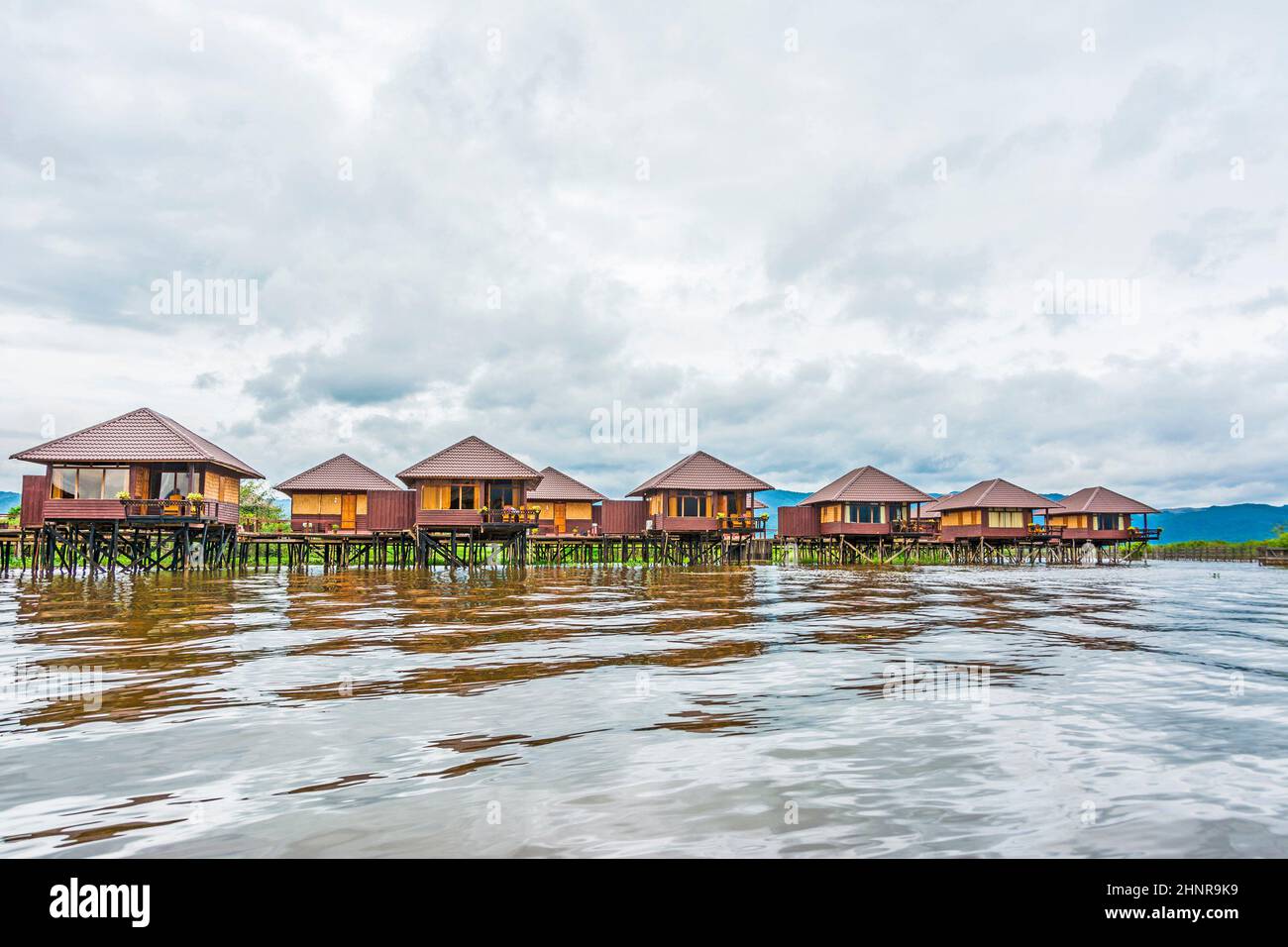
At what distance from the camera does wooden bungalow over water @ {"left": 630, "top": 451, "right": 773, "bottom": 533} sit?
4644 cm

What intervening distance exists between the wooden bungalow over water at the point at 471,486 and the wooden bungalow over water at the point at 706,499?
10.2 metres

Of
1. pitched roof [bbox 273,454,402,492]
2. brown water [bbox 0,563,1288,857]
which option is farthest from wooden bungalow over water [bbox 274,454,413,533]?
brown water [bbox 0,563,1288,857]

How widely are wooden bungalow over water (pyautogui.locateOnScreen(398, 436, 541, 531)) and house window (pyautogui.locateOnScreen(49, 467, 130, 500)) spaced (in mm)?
11980

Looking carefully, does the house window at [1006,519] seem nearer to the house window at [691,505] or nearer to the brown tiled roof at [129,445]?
the house window at [691,505]

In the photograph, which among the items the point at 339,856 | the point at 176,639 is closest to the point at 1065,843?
the point at 339,856

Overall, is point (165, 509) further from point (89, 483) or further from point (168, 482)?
point (89, 483)

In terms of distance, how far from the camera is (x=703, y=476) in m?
47.1

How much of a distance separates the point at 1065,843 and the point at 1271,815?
1418 millimetres

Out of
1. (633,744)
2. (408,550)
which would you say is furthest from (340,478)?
(633,744)

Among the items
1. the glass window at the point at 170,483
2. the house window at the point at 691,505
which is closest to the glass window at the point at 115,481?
the glass window at the point at 170,483

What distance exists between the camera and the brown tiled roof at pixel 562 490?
51.2m

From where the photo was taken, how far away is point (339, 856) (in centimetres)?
343

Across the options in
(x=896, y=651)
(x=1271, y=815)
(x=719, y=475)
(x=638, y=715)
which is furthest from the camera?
(x=719, y=475)
